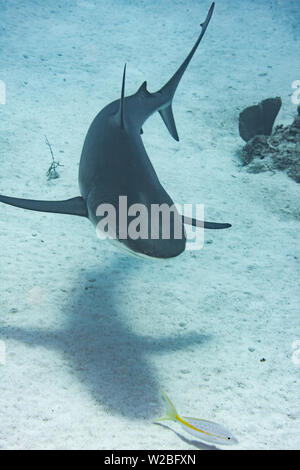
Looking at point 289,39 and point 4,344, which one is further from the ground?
point 289,39

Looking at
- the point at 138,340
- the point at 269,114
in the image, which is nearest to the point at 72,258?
the point at 138,340

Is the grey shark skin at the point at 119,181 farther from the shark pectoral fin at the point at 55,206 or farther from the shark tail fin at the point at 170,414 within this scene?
the shark tail fin at the point at 170,414

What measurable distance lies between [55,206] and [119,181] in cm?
57

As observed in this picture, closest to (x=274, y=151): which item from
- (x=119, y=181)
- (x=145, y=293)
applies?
(x=145, y=293)

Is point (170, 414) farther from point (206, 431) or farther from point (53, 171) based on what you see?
point (53, 171)

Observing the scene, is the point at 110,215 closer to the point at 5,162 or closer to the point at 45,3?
the point at 5,162

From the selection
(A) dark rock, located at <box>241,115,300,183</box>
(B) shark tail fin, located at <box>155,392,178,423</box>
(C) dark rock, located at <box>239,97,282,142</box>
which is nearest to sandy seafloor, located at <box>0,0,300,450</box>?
(B) shark tail fin, located at <box>155,392,178,423</box>

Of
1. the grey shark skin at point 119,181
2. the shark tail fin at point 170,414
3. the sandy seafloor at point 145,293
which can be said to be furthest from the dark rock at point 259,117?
the shark tail fin at point 170,414

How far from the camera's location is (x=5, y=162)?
528cm

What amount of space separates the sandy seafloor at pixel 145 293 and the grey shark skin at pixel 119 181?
3.16 feet

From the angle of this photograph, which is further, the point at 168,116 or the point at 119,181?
the point at 168,116

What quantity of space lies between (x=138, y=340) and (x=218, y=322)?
2.52 feet

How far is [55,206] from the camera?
111 inches

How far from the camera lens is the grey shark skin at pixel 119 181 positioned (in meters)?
2.28
